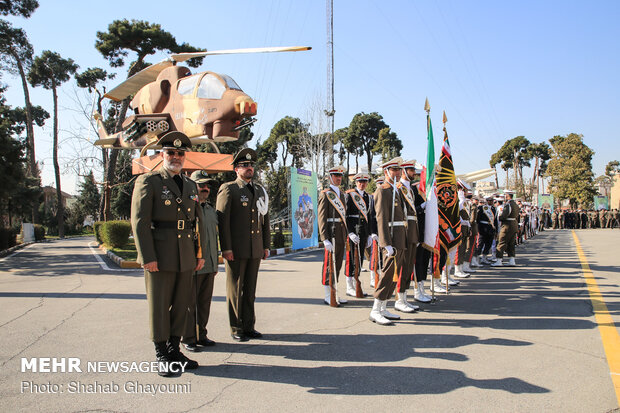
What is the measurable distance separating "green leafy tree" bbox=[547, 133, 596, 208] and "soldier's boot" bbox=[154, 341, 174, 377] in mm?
48532

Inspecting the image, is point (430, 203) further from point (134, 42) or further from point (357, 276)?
point (134, 42)

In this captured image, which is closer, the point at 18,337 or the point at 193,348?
the point at 193,348

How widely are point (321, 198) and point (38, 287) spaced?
6.12 meters

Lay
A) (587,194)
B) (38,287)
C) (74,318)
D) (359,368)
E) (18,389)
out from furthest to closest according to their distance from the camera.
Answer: (587,194) → (38,287) → (74,318) → (359,368) → (18,389)

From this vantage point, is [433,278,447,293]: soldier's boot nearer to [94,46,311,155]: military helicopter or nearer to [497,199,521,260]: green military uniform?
[497,199,521,260]: green military uniform

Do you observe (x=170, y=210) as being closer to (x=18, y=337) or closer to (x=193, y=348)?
(x=193, y=348)

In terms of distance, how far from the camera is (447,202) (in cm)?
747

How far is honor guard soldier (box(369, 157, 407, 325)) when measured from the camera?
526cm

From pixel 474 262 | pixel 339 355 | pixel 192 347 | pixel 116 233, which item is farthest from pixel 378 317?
pixel 116 233

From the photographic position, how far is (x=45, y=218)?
144 ft

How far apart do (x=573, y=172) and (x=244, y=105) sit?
44.6 meters

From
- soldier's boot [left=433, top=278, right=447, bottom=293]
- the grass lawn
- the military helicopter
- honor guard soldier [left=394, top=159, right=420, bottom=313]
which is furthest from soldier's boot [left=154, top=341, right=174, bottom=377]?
the grass lawn

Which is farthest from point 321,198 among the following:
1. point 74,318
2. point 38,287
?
point 38,287

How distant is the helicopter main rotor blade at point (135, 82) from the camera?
13.3 metres
